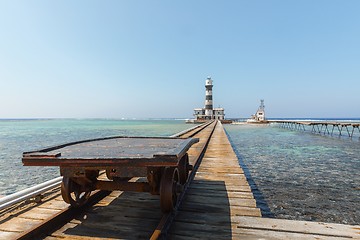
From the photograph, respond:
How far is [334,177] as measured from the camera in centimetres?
991

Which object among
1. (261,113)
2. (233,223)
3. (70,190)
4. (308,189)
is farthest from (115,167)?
(261,113)

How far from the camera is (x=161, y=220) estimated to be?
330 centimetres

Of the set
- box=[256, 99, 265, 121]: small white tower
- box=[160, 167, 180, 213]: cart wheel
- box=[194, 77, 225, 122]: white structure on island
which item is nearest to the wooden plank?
box=[160, 167, 180, 213]: cart wheel

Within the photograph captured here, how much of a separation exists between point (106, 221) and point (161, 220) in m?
1.04

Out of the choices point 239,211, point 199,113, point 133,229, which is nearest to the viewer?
point 133,229

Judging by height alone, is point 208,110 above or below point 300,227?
above

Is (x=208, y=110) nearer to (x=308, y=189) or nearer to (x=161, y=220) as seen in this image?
(x=308, y=189)

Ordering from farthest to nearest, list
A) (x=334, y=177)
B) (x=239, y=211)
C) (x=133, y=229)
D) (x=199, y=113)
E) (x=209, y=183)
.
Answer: (x=199, y=113)
(x=334, y=177)
(x=209, y=183)
(x=239, y=211)
(x=133, y=229)

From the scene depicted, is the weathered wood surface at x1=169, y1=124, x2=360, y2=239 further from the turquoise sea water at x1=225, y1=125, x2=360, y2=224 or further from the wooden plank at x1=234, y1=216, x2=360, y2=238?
the turquoise sea water at x1=225, y1=125, x2=360, y2=224

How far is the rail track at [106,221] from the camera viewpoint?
3.12 m

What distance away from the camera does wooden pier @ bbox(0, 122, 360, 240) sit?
10.6 feet

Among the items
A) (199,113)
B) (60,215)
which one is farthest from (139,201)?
(199,113)

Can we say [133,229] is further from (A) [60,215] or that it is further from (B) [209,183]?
(B) [209,183]

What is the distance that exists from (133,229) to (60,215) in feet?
3.99
